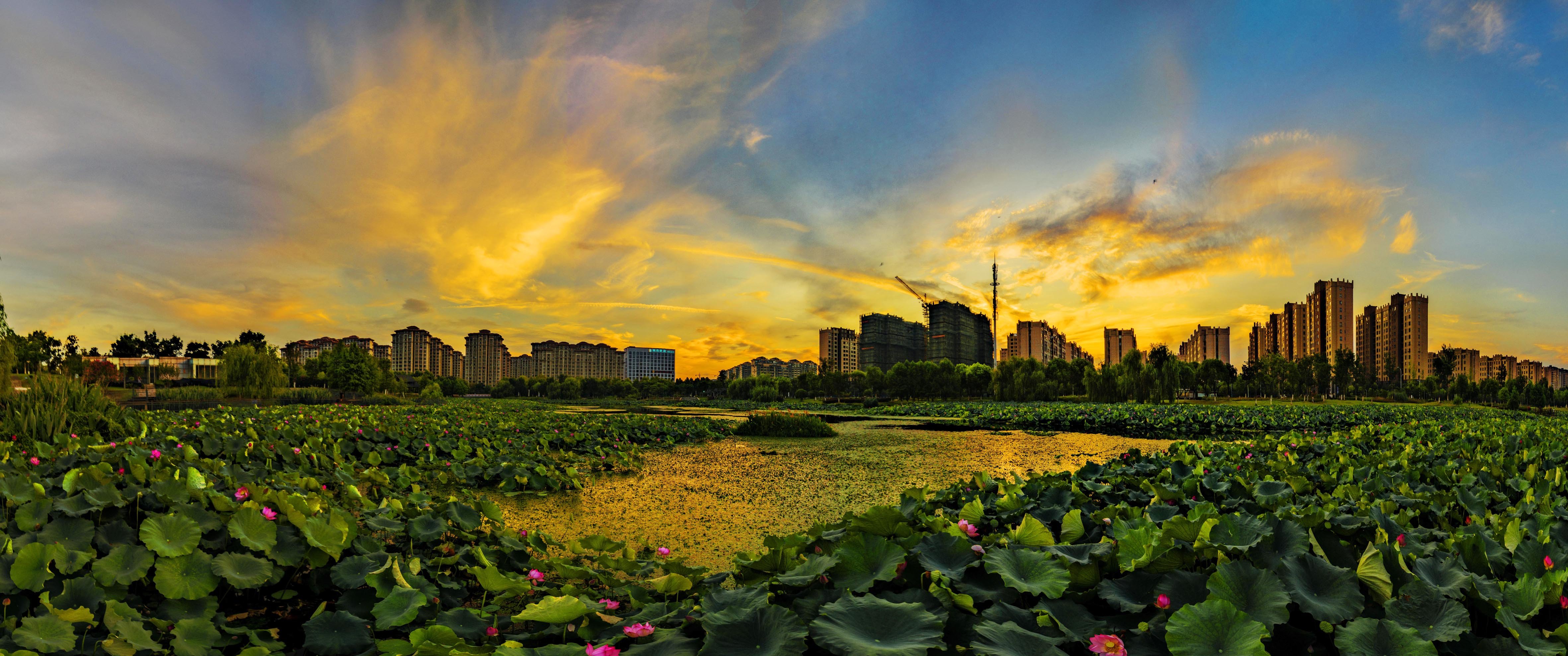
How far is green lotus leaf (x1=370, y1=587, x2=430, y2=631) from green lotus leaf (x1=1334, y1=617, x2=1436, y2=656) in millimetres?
2851

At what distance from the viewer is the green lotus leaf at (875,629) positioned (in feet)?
4.86

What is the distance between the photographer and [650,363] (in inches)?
5177

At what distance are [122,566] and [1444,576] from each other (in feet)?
15.3

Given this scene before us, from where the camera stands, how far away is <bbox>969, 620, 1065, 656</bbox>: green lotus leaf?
1.49 m

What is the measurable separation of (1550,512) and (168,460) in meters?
7.97

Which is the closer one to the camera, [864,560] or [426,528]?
[864,560]

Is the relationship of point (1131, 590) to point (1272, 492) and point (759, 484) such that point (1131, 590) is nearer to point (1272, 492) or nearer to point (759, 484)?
point (1272, 492)

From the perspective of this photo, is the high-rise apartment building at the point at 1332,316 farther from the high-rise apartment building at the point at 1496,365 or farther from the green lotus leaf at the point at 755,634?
the green lotus leaf at the point at 755,634

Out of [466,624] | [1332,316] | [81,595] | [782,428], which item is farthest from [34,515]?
[1332,316]

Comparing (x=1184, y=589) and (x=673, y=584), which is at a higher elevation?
(x=1184, y=589)

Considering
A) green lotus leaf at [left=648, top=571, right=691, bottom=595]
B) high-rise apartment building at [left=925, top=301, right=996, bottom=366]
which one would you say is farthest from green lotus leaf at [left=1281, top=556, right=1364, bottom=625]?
high-rise apartment building at [left=925, top=301, right=996, bottom=366]

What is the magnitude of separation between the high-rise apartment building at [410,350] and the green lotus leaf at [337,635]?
375ft

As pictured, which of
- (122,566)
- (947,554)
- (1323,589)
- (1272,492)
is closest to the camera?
(1323,589)

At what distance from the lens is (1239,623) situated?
1.49m
